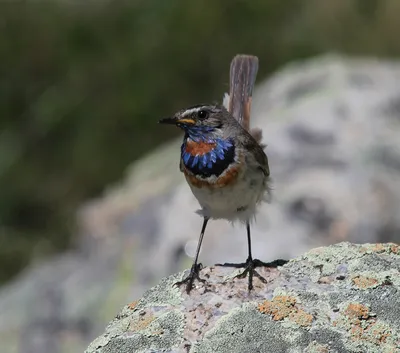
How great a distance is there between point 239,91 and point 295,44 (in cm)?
692

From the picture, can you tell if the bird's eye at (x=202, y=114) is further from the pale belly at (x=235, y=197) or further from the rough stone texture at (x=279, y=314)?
the rough stone texture at (x=279, y=314)

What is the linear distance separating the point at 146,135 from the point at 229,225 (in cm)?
474

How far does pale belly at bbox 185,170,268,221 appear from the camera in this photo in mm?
4383

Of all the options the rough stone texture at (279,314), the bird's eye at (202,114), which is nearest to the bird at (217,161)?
the bird's eye at (202,114)

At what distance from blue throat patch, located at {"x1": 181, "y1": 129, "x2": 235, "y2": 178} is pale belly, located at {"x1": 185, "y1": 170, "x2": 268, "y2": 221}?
94 millimetres

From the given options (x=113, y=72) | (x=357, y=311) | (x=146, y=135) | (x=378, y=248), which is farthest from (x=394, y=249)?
(x=113, y=72)

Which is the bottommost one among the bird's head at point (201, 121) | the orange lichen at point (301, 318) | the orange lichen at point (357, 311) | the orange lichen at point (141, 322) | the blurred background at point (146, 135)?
the orange lichen at point (141, 322)

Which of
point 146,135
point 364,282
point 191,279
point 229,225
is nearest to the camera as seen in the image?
point 364,282

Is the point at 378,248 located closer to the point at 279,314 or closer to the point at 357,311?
the point at 357,311

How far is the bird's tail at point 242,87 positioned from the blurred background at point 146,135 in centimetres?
143

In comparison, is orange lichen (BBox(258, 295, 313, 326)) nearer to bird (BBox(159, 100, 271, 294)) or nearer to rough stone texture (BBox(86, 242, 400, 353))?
rough stone texture (BBox(86, 242, 400, 353))

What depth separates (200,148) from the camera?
4.40 metres

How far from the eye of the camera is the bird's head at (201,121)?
4328mm

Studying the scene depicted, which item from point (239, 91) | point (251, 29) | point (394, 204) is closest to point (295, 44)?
point (251, 29)
